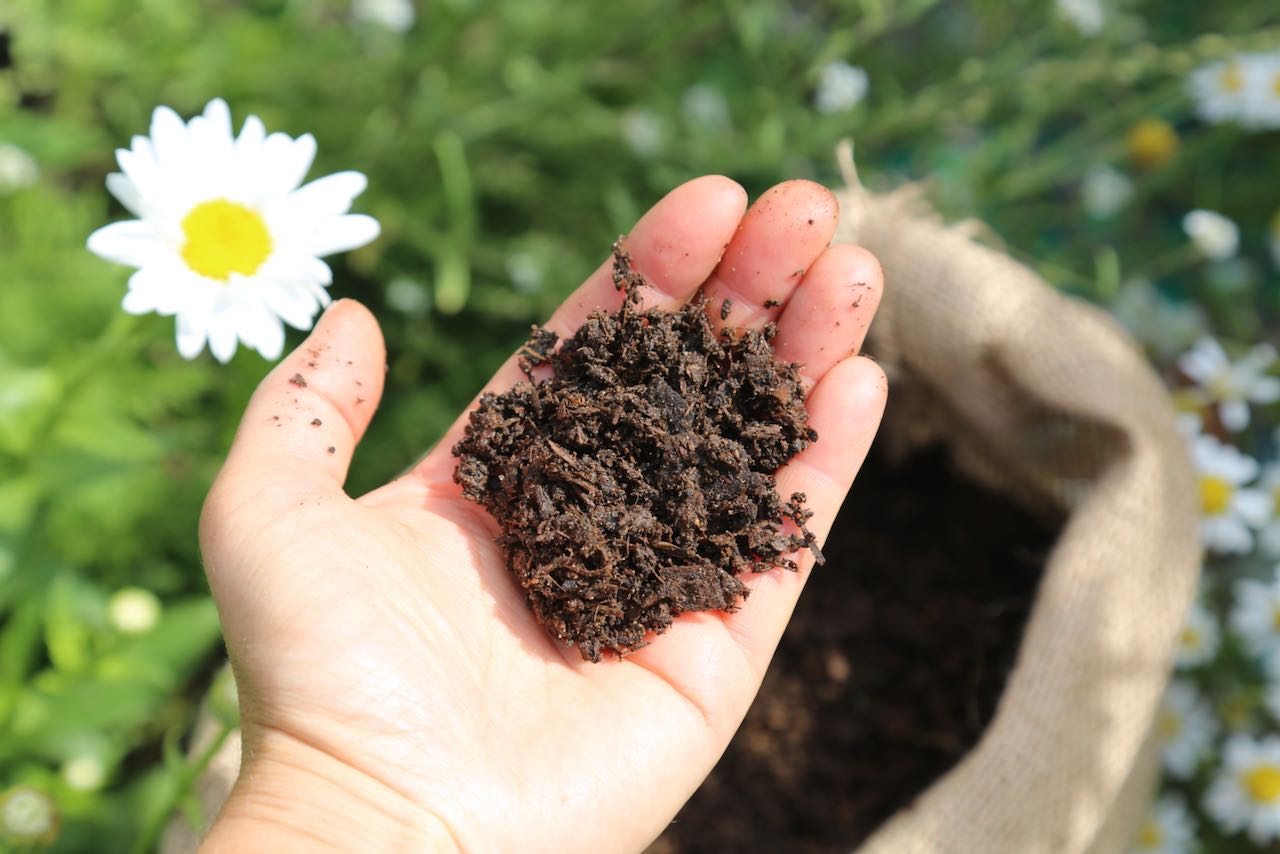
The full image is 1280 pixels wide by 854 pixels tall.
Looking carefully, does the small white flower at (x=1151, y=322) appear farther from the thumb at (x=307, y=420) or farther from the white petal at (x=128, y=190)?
the white petal at (x=128, y=190)

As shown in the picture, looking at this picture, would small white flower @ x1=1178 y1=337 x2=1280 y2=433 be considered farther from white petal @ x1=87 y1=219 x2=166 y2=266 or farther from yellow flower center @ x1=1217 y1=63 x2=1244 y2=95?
white petal @ x1=87 y1=219 x2=166 y2=266

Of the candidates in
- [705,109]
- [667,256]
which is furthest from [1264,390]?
[667,256]

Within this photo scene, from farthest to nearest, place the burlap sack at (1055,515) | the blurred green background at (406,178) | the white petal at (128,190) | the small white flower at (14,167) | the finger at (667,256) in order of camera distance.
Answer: the small white flower at (14,167), the blurred green background at (406,178), the burlap sack at (1055,515), the finger at (667,256), the white petal at (128,190)

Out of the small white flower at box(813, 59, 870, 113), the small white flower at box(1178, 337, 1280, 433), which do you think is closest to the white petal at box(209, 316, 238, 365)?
the small white flower at box(813, 59, 870, 113)

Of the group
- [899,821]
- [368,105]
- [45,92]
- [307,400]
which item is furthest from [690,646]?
[45,92]

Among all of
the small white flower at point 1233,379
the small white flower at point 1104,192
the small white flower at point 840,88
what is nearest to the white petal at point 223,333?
the small white flower at point 840,88

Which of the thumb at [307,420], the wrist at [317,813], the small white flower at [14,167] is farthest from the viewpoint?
the small white flower at [14,167]

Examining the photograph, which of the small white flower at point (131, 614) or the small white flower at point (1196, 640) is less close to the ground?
the small white flower at point (131, 614)
